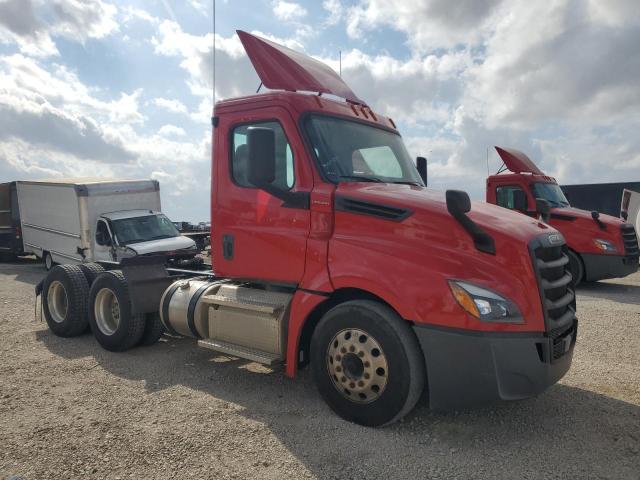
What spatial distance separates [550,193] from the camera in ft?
39.1

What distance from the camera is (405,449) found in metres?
3.67

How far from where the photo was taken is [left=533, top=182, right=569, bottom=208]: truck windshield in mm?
11656

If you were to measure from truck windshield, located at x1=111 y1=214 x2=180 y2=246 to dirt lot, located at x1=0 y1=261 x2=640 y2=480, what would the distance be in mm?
7850

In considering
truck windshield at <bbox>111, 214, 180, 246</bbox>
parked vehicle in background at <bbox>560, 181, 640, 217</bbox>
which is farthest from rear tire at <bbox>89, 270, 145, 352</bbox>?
parked vehicle in background at <bbox>560, 181, 640, 217</bbox>

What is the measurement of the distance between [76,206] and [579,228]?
12904 mm

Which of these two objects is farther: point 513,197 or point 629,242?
point 513,197

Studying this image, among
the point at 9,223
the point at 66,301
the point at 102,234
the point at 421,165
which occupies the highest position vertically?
the point at 421,165

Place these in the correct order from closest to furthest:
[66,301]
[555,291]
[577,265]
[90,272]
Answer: [555,291], [66,301], [90,272], [577,265]

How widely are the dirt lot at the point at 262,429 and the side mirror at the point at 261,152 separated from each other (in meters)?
2.09

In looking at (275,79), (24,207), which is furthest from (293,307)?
(24,207)

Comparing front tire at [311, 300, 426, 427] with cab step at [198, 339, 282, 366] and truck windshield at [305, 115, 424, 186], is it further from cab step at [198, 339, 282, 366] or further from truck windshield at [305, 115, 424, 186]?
truck windshield at [305, 115, 424, 186]

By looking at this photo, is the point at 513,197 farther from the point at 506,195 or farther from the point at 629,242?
the point at 629,242

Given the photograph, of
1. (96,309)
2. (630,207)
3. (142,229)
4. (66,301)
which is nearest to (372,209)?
(96,309)

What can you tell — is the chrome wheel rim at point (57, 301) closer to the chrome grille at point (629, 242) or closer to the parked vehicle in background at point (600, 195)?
the chrome grille at point (629, 242)
